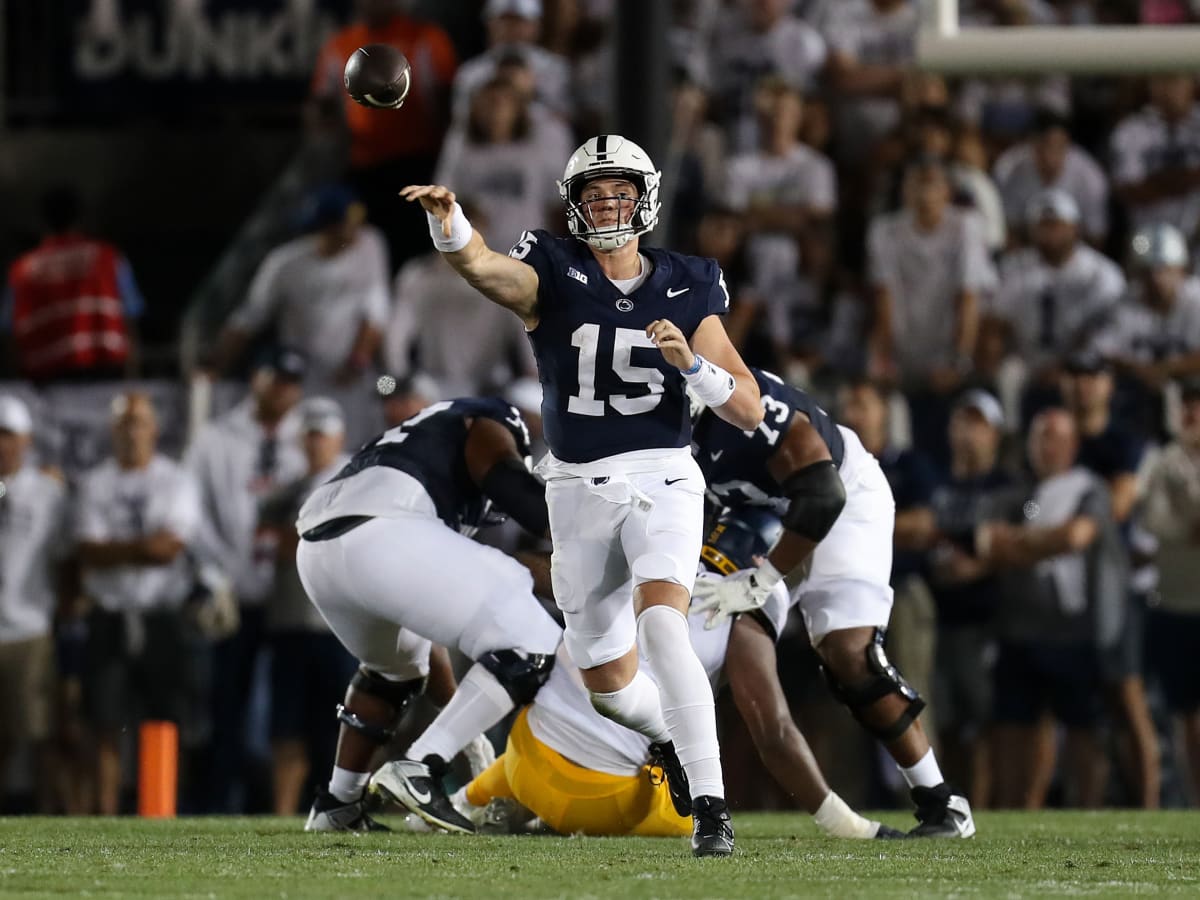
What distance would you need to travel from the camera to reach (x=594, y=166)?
19.7 feet

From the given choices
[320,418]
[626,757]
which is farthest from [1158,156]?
[626,757]

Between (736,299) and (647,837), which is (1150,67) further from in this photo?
(647,837)

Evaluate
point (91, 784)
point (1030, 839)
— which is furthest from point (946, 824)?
point (91, 784)

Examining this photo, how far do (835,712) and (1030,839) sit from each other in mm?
2942

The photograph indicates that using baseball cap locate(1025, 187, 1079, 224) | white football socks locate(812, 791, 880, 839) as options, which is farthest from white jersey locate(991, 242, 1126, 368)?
white football socks locate(812, 791, 880, 839)

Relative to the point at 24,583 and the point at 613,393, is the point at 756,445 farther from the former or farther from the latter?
the point at 24,583

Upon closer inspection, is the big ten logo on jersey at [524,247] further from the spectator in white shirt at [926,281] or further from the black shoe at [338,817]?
the spectator in white shirt at [926,281]

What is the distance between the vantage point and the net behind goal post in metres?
8.26

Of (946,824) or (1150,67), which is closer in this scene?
(946,824)

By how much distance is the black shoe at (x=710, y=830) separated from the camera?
219 inches

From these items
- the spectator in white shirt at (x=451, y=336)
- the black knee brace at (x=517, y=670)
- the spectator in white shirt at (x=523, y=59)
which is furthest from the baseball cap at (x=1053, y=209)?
the black knee brace at (x=517, y=670)

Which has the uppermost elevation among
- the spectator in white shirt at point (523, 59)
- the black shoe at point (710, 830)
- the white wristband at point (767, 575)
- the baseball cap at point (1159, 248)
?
the spectator in white shirt at point (523, 59)

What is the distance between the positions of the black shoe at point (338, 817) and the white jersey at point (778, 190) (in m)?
4.40

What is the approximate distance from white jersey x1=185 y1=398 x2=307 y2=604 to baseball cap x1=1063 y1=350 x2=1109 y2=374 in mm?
3292
